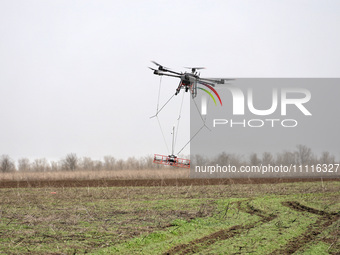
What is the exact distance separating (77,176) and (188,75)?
1694cm

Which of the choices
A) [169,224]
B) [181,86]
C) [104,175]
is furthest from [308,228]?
[104,175]

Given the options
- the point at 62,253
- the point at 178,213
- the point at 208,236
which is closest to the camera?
the point at 62,253

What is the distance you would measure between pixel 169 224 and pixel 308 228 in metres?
3.97

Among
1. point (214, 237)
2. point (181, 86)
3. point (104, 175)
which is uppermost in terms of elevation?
point (181, 86)

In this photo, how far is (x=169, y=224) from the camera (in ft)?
42.7

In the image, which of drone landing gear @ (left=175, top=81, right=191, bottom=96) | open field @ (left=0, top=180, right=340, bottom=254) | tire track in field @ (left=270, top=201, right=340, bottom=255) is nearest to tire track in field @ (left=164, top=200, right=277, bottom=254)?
open field @ (left=0, top=180, right=340, bottom=254)

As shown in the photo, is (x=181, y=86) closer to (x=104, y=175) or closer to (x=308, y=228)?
(x=308, y=228)

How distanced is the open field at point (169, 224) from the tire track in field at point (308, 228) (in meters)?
0.02

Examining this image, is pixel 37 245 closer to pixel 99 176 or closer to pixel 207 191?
pixel 207 191

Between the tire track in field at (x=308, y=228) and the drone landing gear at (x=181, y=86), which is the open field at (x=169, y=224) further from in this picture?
the drone landing gear at (x=181, y=86)

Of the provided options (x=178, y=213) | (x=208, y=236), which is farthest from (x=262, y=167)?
(x=208, y=236)

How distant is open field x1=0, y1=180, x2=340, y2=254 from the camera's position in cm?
1013

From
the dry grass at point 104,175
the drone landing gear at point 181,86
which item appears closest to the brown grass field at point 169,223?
the drone landing gear at point 181,86

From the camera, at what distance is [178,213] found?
15336 mm
